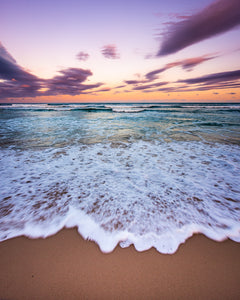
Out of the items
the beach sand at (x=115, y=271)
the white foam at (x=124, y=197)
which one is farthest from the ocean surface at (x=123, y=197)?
the beach sand at (x=115, y=271)

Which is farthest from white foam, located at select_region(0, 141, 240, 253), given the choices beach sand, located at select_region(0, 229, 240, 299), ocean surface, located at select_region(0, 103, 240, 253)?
beach sand, located at select_region(0, 229, 240, 299)

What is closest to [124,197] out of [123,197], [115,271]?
[123,197]

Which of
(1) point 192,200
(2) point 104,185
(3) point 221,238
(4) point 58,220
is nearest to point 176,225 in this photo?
(3) point 221,238

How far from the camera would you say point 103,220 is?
1.84 metres

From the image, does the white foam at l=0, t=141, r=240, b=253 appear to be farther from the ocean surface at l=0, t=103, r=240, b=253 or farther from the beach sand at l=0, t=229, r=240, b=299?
the beach sand at l=0, t=229, r=240, b=299

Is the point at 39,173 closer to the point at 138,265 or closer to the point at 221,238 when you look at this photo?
the point at 138,265

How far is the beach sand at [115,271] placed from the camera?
1161 millimetres

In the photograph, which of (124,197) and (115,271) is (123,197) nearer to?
(124,197)

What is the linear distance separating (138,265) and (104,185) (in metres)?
1.44

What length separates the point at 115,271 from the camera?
129cm

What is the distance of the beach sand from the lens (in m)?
1.16

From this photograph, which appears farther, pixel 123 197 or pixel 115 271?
pixel 123 197

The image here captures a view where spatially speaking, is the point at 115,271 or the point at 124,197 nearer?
the point at 115,271

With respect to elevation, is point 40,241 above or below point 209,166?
above
